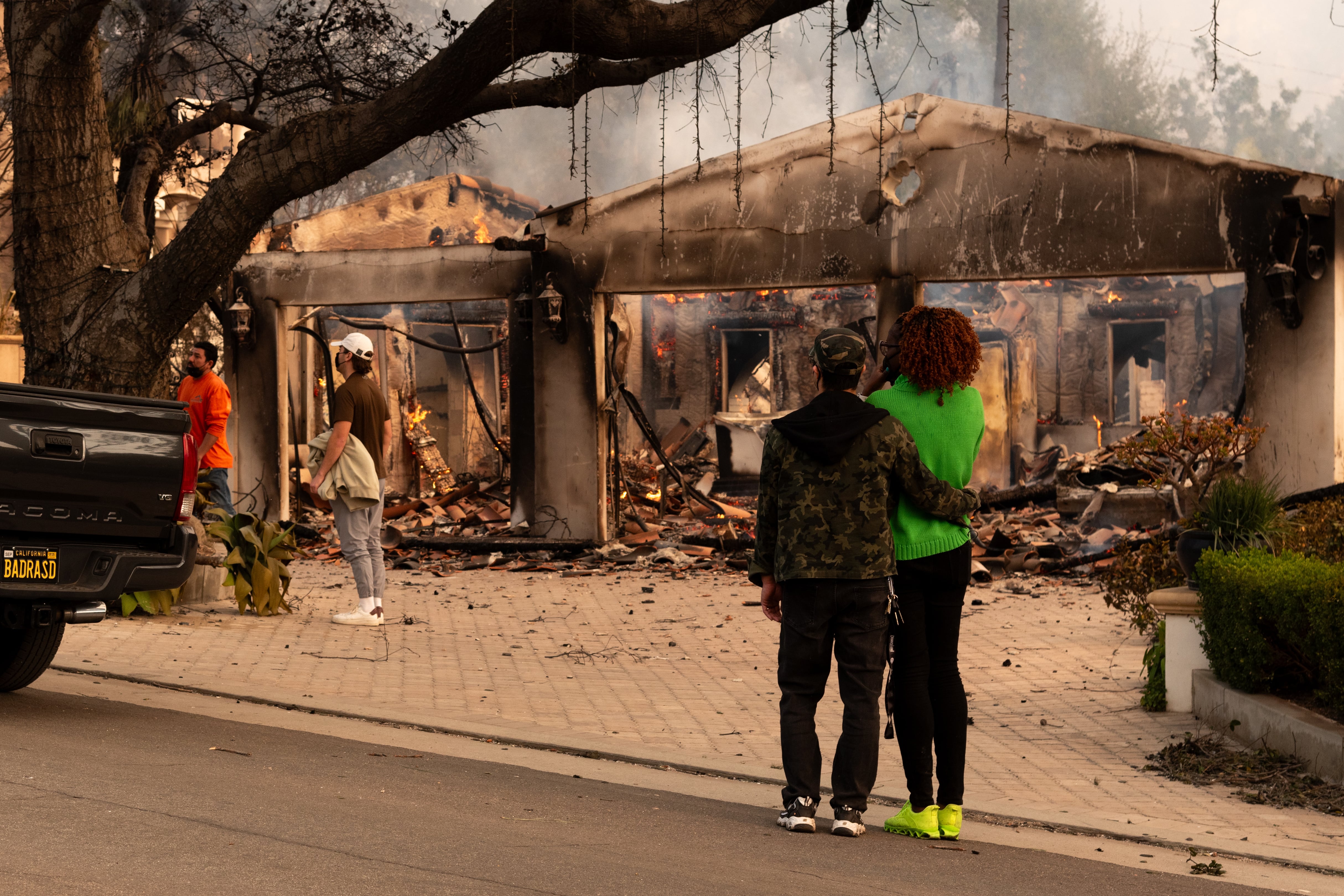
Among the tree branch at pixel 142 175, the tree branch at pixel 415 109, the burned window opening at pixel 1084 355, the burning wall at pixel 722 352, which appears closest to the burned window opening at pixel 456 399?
the burning wall at pixel 722 352

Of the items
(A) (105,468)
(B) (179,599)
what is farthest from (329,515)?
(A) (105,468)

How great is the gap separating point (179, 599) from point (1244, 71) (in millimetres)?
59979

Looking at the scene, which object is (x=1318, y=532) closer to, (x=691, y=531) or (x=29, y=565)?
(x=29, y=565)

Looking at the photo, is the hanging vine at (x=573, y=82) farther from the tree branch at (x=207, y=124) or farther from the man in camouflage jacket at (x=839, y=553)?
the tree branch at (x=207, y=124)

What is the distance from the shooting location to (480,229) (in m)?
30.4

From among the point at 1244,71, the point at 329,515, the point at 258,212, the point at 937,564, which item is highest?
the point at 1244,71

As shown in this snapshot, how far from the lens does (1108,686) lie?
338 inches

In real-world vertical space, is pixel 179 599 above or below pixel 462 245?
below

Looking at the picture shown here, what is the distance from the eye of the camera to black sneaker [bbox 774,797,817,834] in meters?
5.06

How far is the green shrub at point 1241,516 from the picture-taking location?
7926 millimetres

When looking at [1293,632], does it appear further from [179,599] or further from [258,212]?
[179,599]

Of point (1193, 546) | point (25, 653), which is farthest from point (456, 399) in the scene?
point (1193, 546)

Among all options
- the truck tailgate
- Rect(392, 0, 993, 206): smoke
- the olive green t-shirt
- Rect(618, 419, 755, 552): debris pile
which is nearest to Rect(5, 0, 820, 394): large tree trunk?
the olive green t-shirt

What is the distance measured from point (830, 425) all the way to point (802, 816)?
4.60 feet
